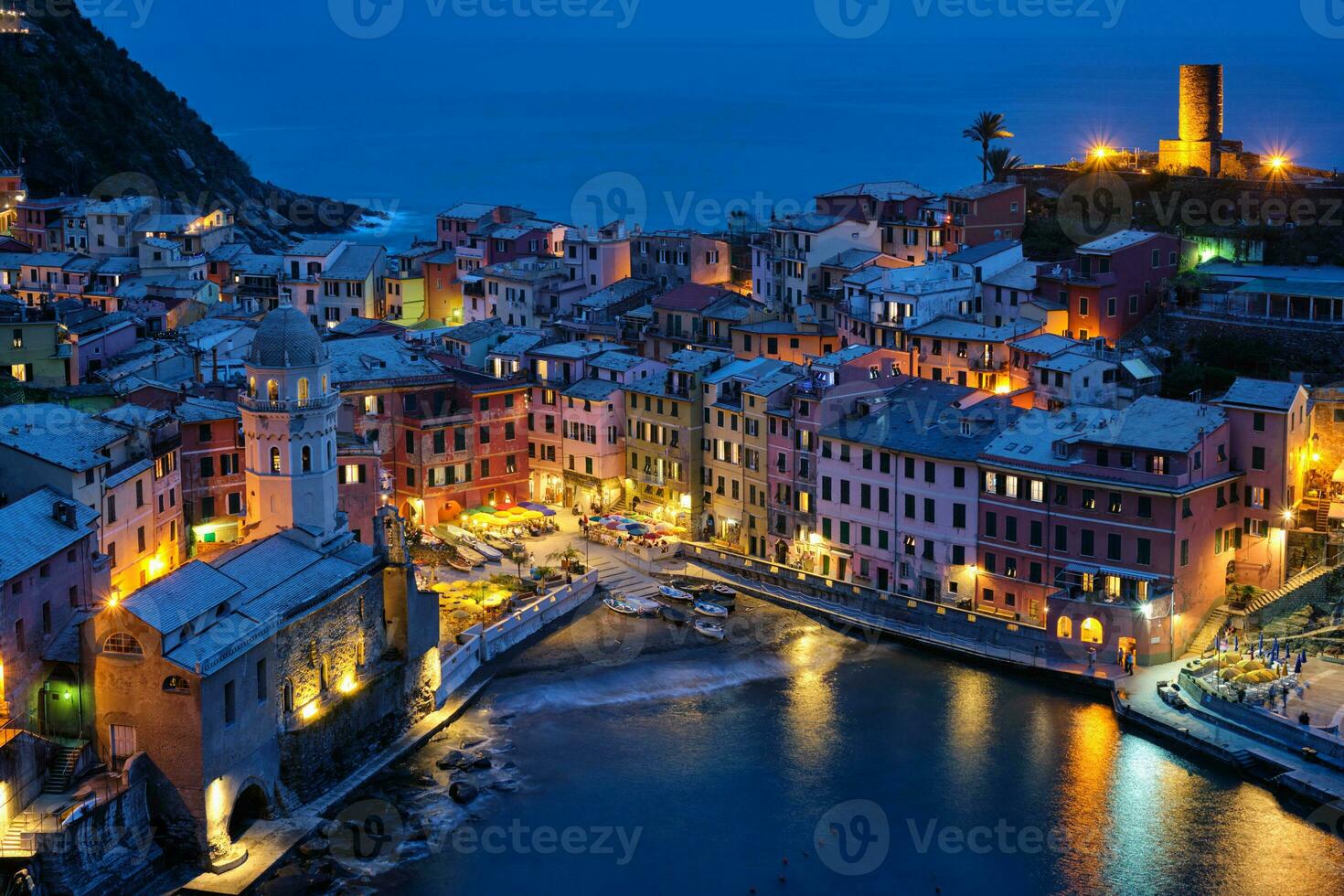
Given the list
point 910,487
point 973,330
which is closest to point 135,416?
point 910,487

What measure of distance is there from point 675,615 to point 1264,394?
20.2 meters

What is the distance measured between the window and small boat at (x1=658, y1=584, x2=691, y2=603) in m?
24.4

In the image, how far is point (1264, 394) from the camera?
61.4 m

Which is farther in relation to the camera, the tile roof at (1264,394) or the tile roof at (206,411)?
the tile roof at (206,411)

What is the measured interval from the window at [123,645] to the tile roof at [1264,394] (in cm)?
3487

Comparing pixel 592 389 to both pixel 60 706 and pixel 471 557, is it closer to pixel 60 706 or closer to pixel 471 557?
pixel 471 557

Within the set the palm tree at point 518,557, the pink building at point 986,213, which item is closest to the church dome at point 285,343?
the palm tree at point 518,557

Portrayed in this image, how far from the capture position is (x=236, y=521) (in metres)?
62.8

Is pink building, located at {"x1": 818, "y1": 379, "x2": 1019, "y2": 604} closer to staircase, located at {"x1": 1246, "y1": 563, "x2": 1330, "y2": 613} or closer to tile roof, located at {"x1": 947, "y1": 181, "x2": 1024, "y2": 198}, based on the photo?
staircase, located at {"x1": 1246, "y1": 563, "x2": 1330, "y2": 613}

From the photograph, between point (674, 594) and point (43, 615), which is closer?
point (43, 615)

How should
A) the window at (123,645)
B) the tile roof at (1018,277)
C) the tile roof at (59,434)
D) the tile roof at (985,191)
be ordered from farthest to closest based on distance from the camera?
the tile roof at (985,191) < the tile roof at (1018,277) < the tile roof at (59,434) < the window at (123,645)

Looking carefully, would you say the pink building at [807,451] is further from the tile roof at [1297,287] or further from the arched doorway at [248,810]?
the arched doorway at [248,810]

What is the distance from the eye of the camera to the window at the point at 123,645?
44500 millimetres

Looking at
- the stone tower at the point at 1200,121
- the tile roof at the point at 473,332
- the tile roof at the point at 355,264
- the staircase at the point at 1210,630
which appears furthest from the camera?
the tile roof at the point at 355,264
